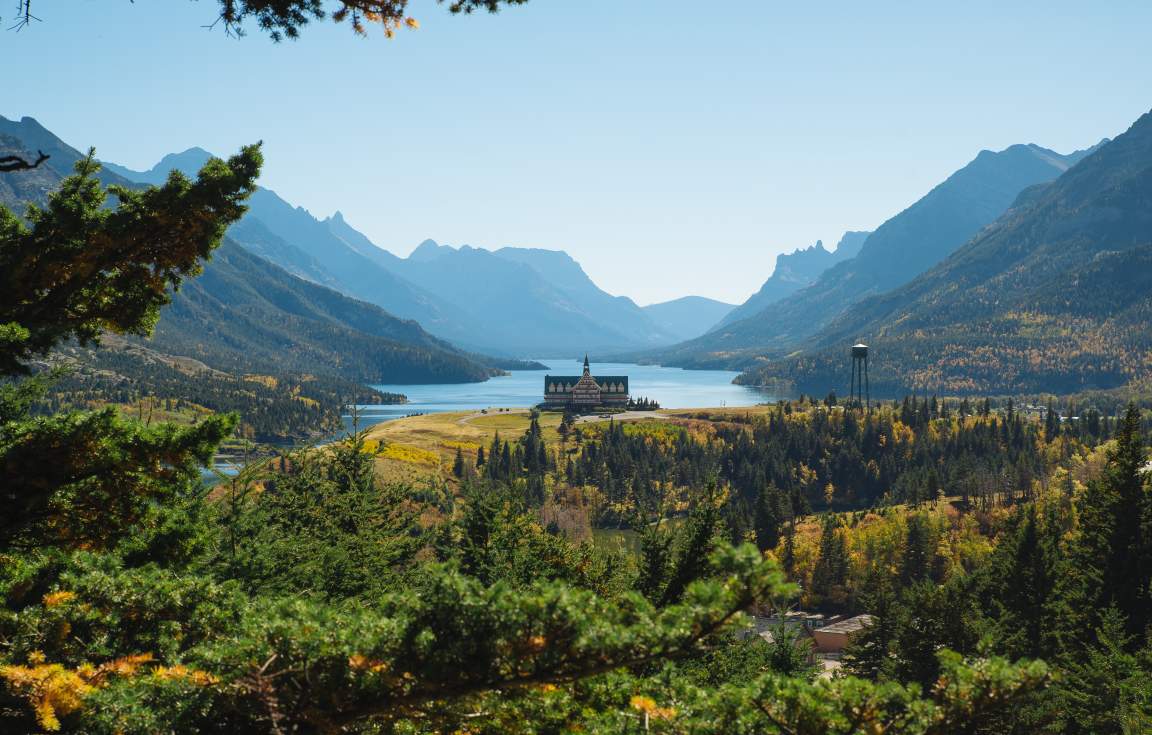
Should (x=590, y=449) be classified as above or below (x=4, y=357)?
below

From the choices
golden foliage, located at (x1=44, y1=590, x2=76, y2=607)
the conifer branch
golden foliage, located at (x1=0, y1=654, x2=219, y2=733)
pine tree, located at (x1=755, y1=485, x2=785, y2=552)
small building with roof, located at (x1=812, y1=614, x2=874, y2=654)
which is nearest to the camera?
the conifer branch

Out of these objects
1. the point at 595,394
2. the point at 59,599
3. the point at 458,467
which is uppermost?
the point at 59,599

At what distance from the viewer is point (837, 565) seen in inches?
3450

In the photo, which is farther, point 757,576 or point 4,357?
point 4,357

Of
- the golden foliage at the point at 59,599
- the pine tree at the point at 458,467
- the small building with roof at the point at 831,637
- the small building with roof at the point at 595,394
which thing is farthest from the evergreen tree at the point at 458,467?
the golden foliage at the point at 59,599

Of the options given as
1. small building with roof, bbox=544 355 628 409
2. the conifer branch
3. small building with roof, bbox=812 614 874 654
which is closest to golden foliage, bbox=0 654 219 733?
the conifer branch

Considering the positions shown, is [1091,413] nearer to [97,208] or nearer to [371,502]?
[371,502]

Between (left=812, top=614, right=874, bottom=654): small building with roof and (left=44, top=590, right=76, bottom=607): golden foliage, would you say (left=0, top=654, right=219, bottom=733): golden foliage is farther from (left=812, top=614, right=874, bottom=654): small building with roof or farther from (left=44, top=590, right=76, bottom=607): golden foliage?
(left=812, top=614, right=874, bottom=654): small building with roof

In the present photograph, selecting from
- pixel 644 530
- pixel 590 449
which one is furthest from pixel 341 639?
pixel 590 449

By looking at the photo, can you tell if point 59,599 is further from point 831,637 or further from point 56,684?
point 831,637

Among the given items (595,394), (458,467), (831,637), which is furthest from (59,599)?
(595,394)

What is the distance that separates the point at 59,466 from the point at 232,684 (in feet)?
15.3

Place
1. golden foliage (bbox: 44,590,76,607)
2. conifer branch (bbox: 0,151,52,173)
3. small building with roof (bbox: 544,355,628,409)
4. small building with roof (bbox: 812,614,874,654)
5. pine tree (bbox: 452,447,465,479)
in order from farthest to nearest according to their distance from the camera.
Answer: small building with roof (bbox: 544,355,628,409) → pine tree (bbox: 452,447,465,479) → small building with roof (bbox: 812,614,874,654) → golden foliage (bbox: 44,590,76,607) → conifer branch (bbox: 0,151,52,173)

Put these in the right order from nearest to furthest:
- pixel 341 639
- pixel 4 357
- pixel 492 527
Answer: pixel 341 639
pixel 4 357
pixel 492 527
